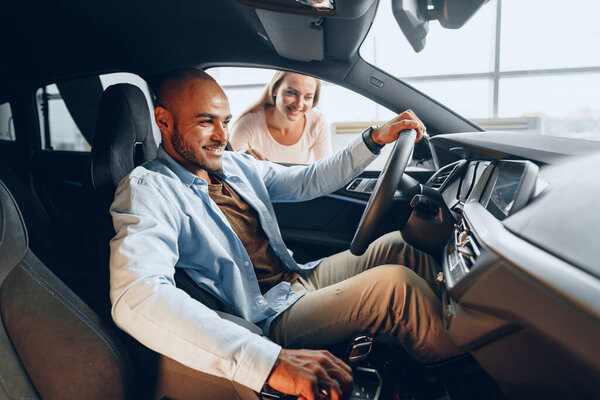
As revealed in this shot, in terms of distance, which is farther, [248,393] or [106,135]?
[106,135]

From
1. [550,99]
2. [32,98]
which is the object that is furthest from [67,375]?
[550,99]

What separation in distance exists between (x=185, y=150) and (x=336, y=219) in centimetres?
75

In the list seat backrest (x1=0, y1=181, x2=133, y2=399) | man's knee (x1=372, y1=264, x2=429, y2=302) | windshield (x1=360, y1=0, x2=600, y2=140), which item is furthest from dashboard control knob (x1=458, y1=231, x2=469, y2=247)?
windshield (x1=360, y1=0, x2=600, y2=140)

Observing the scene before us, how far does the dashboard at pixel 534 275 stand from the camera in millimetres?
508

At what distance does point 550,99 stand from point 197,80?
12.4 feet

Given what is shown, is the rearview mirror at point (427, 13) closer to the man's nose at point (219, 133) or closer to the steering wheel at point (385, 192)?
the steering wheel at point (385, 192)

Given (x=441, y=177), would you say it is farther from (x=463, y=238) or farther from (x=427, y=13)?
(x=463, y=238)

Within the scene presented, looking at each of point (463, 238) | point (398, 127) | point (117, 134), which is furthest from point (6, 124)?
point (463, 238)

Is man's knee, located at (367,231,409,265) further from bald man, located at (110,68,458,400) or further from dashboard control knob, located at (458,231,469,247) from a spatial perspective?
dashboard control knob, located at (458,231,469,247)

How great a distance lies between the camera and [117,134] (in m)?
1.22

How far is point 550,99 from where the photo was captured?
4.05 meters

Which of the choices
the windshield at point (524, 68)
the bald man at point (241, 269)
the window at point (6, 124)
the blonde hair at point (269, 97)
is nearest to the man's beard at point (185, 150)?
the bald man at point (241, 269)

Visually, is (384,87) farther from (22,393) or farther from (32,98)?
(32,98)

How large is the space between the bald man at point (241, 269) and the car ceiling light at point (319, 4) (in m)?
0.40
